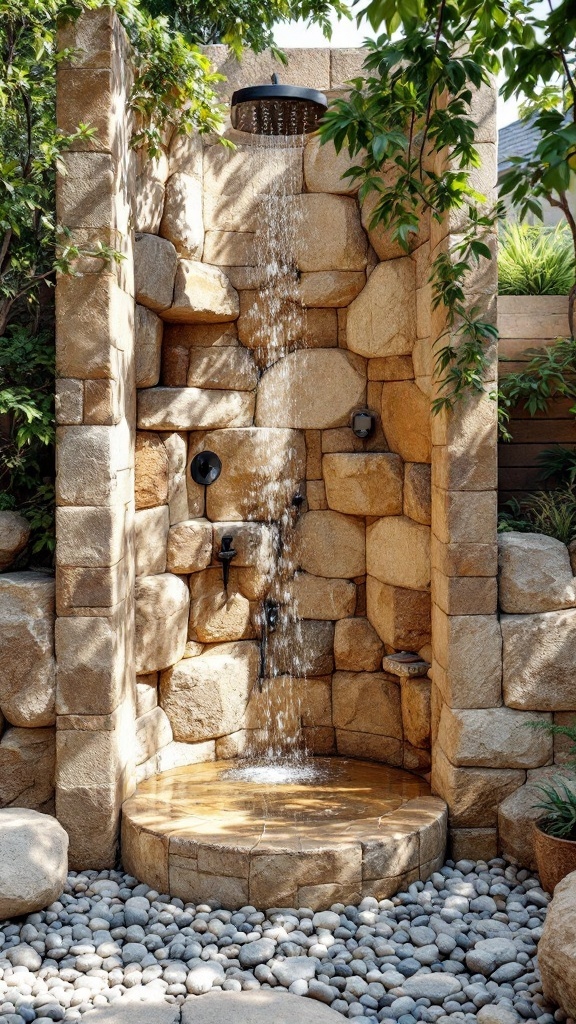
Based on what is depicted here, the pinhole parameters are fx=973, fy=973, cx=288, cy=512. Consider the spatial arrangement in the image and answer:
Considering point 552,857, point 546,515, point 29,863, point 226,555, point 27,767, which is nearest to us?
point 29,863

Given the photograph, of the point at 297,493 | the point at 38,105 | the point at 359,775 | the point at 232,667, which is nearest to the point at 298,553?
the point at 297,493

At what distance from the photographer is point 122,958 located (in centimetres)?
376

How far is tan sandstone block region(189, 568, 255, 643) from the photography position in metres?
5.39

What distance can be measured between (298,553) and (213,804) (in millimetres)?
1541

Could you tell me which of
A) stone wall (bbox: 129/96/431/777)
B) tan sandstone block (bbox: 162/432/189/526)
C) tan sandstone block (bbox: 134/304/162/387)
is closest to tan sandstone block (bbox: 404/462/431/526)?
stone wall (bbox: 129/96/431/777)

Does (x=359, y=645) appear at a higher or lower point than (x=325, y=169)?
lower

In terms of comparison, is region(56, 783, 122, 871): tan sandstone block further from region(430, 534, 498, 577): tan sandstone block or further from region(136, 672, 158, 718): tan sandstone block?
region(430, 534, 498, 577): tan sandstone block

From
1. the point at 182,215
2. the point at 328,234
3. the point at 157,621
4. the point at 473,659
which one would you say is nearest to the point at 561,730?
the point at 473,659

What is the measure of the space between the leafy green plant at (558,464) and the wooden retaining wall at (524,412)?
4cm

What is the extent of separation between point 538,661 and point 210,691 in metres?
1.80

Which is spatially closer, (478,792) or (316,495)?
(478,792)

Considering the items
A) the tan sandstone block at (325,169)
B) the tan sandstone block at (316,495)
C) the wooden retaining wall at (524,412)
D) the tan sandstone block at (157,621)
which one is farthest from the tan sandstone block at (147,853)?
the tan sandstone block at (325,169)

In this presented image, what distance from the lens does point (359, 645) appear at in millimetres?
5504

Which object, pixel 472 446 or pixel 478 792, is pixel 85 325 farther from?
pixel 478 792
